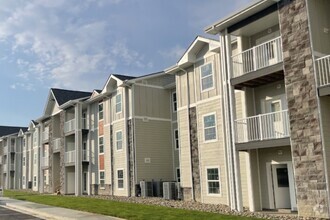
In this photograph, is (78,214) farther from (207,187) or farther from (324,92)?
(324,92)

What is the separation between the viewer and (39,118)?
44.6 metres

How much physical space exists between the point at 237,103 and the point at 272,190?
15.3ft

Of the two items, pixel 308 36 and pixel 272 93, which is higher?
pixel 308 36

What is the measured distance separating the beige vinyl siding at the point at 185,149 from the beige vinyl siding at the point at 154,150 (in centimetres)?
564

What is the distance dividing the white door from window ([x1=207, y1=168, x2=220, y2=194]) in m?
4.21

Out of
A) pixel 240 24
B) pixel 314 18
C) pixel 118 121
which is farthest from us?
pixel 118 121

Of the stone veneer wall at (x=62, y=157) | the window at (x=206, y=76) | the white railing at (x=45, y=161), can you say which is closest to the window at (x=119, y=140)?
the stone veneer wall at (x=62, y=157)

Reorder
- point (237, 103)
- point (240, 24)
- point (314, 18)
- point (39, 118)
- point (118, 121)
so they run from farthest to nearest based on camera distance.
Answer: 1. point (39, 118)
2. point (118, 121)
3. point (237, 103)
4. point (240, 24)
5. point (314, 18)

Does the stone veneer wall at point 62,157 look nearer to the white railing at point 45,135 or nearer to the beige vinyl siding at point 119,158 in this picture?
the white railing at point 45,135

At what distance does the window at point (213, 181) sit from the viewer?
2156 centimetres

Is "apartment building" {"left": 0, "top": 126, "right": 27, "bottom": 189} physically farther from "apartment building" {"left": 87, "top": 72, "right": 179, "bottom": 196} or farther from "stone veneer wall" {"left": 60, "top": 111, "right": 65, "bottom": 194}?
"apartment building" {"left": 87, "top": 72, "right": 179, "bottom": 196}

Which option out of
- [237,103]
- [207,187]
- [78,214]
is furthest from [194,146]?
[78,214]

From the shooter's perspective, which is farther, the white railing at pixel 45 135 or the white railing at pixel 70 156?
the white railing at pixel 45 135

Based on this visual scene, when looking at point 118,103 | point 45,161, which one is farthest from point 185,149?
point 45,161
